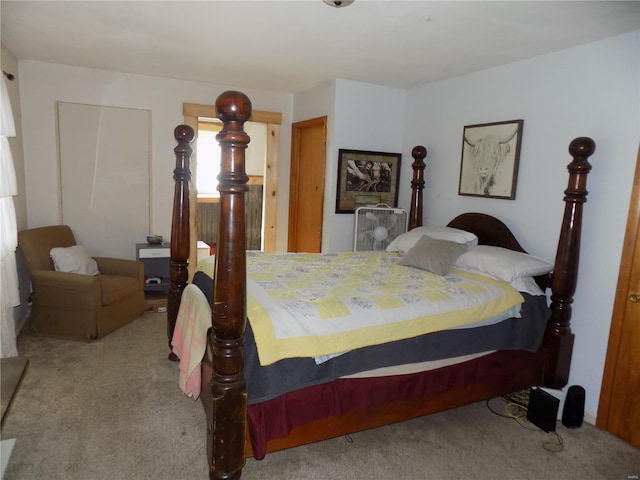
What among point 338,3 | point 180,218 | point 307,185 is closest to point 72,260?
point 180,218

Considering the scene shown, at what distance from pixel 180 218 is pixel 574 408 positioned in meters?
2.81

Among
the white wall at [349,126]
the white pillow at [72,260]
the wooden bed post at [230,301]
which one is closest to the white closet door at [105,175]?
the white pillow at [72,260]

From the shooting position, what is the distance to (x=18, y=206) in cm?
369

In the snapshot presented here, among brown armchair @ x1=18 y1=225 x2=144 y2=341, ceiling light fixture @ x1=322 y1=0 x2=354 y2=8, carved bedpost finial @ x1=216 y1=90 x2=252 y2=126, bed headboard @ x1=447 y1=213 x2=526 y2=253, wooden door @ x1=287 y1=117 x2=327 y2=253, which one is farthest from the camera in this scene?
wooden door @ x1=287 y1=117 x2=327 y2=253

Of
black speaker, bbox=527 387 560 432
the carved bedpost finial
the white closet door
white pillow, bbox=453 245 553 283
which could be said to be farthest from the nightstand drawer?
black speaker, bbox=527 387 560 432

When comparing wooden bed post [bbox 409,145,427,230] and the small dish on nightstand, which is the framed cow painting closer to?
wooden bed post [bbox 409,145,427,230]

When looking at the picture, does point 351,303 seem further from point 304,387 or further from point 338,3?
point 338,3

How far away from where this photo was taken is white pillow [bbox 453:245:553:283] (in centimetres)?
262

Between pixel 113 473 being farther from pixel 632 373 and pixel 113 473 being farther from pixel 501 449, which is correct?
pixel 632 373

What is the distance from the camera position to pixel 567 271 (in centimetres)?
254

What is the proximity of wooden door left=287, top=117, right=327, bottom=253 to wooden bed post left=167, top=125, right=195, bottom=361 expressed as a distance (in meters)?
1.73

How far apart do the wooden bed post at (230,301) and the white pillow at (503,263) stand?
5.77ft

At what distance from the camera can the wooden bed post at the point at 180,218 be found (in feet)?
9.27

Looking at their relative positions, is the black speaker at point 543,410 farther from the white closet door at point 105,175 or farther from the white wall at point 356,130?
the white closet door at point 105,175
